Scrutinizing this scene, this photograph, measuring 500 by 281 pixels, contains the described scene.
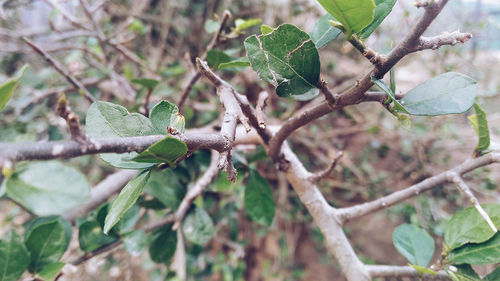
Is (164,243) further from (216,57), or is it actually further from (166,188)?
(216,57)

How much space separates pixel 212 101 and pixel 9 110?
92 cm

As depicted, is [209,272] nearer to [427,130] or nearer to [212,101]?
[212,101]

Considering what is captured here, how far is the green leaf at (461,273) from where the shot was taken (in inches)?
17.3

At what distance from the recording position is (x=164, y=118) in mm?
353

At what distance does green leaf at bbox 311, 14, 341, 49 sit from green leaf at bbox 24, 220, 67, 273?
543 mm

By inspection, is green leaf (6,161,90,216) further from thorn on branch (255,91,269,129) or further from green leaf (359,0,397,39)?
green leaf (359,0,397,39)

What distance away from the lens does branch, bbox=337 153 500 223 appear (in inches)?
17.8

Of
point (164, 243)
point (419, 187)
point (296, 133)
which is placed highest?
point (419, 187)

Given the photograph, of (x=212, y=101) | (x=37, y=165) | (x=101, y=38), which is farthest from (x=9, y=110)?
(x=37, y=165)

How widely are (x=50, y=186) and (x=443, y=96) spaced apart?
1.54ft

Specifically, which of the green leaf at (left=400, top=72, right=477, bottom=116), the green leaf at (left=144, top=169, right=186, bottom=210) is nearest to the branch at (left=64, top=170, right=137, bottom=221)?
the green leaf at (left=144, top=169, right=186, bottom=210)

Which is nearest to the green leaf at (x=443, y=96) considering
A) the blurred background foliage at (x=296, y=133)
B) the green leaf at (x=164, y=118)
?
the green leaf at (x=164, y=118)

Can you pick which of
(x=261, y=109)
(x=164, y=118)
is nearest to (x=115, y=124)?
(x=164, y=118)

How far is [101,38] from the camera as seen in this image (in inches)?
40.4
